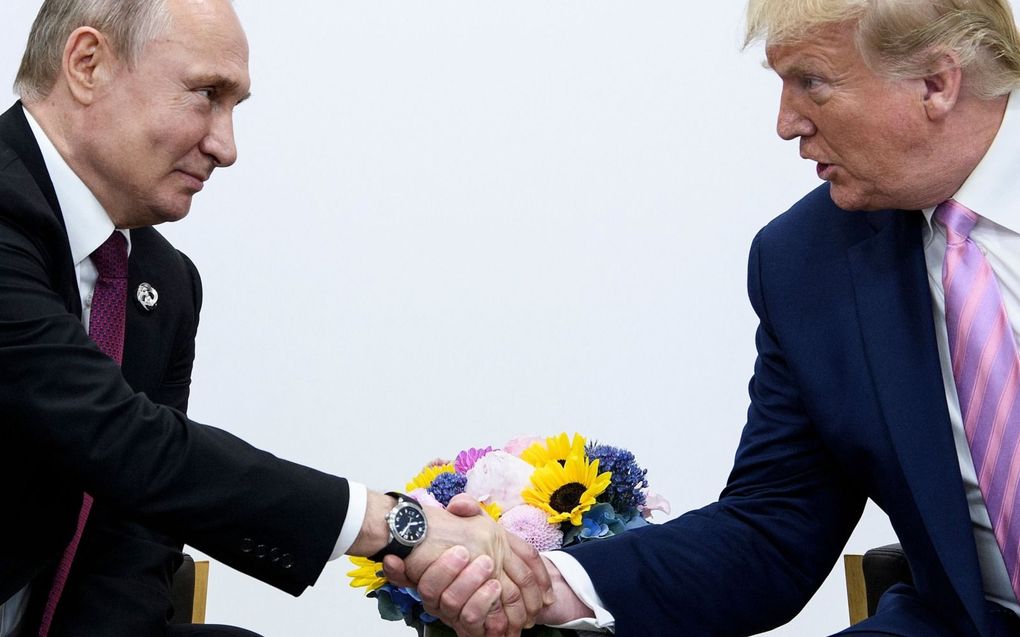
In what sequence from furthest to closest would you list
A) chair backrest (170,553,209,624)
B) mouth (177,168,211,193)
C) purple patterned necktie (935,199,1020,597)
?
chair backrest (170,553,209,624), mouth (177,168,211,193), purple patterned necktie (935,199,1020,597)

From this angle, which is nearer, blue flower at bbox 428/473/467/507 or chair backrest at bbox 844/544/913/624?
blue flower at bbox 428/473/467/507

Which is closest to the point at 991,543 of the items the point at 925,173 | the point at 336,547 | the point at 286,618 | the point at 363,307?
the point at 925,173

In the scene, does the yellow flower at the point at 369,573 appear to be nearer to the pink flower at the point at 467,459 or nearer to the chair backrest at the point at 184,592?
the pink flower at the point at 467,459

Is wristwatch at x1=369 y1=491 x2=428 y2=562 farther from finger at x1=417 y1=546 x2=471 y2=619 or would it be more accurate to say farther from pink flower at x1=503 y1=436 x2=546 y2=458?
pink flower at x1=503 y1=436 x2=546 y2=458

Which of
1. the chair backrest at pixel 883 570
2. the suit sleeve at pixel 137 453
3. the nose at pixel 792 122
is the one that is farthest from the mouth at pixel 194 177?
the chair backrest at pixel 883 570

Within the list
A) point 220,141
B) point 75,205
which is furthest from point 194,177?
point 75,205

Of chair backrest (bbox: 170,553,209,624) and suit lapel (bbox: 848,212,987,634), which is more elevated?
suit lapel (bbox: 848,212,987,634)

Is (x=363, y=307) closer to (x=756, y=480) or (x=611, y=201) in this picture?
(x=611, y=201)

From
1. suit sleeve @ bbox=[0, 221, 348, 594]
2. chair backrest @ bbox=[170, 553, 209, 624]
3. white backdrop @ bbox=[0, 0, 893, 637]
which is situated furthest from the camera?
white backdrop @ bbox=[0, 0, 893, 637]

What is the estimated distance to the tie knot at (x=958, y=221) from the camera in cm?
171

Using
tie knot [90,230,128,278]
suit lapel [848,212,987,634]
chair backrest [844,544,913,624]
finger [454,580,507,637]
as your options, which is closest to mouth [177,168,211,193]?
tie knot [90,230,128,278]

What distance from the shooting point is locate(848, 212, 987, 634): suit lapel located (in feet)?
5.45

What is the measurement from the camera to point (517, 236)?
10.3 feet

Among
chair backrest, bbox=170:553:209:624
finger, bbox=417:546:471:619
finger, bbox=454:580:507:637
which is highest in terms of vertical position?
finger, bbox=417:546:471:619
